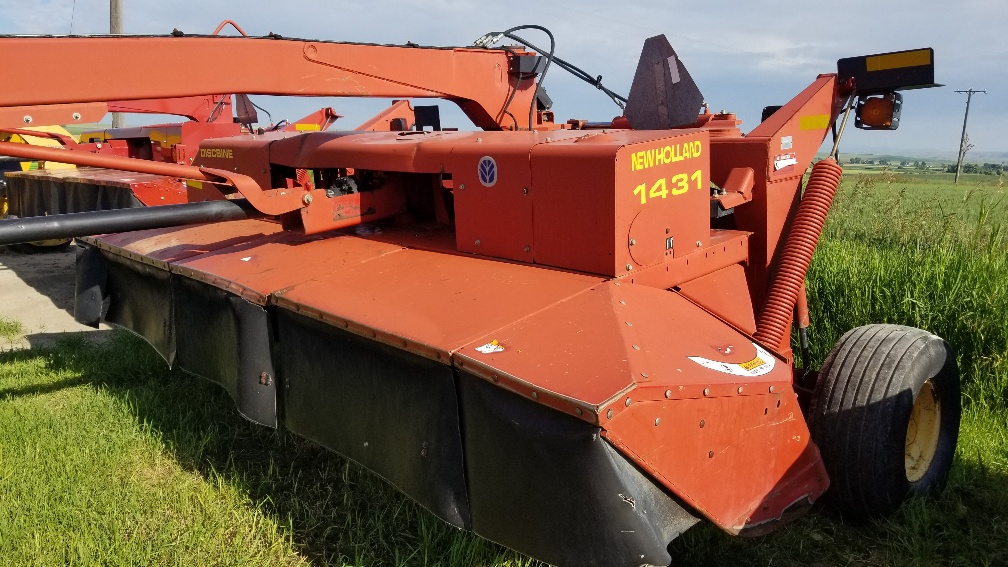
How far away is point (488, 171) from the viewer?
2.81 metres

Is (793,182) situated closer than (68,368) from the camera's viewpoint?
Yes

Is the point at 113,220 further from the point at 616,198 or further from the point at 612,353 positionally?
the point at 612,353

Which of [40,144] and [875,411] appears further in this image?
[40,144]

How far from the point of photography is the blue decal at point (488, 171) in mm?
2791

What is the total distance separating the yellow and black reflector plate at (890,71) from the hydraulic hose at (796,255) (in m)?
0.38

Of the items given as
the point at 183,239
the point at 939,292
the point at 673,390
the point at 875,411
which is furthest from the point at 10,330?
the point at 939,292

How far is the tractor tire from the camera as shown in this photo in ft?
9.12

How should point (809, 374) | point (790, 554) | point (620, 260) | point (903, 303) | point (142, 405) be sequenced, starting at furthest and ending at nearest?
1. point (903, 303)
2. point (142, 405)
3. point (809, 374)
4. point (790, 554)
5. point (620, 260)

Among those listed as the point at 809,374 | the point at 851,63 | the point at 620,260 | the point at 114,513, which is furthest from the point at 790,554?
the point at 114,513

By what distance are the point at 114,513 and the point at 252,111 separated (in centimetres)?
552

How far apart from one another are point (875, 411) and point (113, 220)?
2817 mm

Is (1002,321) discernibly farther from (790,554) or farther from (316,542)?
(316,542)

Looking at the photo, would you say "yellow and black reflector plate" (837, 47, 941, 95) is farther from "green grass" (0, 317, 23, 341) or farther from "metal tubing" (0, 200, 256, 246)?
"green grass" (0, 317, 23, 341)

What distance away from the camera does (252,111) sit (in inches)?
304
